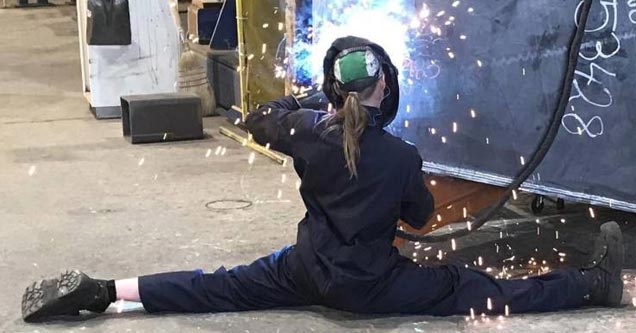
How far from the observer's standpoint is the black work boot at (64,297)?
3350 millimetres

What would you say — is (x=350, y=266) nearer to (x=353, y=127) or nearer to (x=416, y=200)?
(x=416, y=200)

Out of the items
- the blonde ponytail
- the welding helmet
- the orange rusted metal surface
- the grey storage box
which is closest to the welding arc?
the orange rusted metal surface

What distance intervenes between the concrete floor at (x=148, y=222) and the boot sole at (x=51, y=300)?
1.6 inches

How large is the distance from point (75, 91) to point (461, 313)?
5939mm

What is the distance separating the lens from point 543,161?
3.62 m

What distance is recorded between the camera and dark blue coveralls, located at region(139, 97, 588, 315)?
128 inches

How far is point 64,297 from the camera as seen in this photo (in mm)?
3340

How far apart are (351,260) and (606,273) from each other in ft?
3.05

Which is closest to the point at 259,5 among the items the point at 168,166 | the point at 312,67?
the point at 168,166

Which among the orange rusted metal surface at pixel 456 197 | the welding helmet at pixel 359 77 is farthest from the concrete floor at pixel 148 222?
the welding helmet at pixel 359 77

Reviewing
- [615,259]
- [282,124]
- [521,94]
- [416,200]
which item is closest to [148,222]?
[282,124]

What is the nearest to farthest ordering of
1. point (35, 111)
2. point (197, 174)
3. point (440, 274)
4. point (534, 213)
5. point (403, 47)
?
point (440, 274) < point (403, 47) < point (534, 213) < point (197, 174) < point (35, 111)

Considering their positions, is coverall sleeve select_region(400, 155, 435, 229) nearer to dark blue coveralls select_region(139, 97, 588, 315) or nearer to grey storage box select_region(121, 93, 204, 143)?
dark blue coveralls select_region(139, 97, 588, 315)

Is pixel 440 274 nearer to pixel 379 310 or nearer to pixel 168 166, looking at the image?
pixel 379 310
